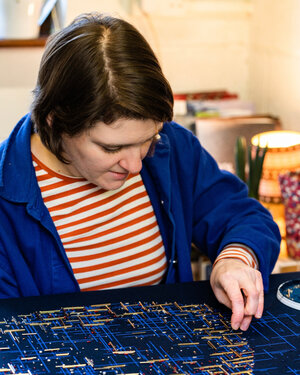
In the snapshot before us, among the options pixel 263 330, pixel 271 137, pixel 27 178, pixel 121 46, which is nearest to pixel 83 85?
pixel 121 46

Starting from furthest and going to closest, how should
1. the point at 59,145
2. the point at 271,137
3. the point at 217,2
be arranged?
the point at 217,2 → the point at 271,137 → the point at 59,145

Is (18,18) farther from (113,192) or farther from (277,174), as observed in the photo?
(113,192)

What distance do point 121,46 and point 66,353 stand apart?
0.56m

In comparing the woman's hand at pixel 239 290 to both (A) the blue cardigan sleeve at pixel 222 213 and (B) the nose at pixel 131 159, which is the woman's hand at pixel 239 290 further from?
(B) the nose at pixel 131 159

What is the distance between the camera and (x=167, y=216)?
146 centimetres

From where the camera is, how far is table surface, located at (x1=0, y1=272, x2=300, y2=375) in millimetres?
1002

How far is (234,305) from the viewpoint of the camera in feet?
3.74

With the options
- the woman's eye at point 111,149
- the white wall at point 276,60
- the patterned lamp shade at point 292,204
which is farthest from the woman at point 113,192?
the white wall at point 276,60

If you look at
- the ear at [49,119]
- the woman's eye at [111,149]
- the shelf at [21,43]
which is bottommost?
the woman's eye at [111,149]

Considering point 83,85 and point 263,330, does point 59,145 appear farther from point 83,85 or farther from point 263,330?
point 263,330

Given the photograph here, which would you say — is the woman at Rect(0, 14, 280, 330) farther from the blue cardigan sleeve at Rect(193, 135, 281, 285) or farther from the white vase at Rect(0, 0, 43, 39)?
the white vase at Rect(0, 0, 43, 39)

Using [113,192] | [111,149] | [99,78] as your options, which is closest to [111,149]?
[111,149]

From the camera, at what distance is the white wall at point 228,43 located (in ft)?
8.91

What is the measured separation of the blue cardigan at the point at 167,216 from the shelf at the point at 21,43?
113cm
